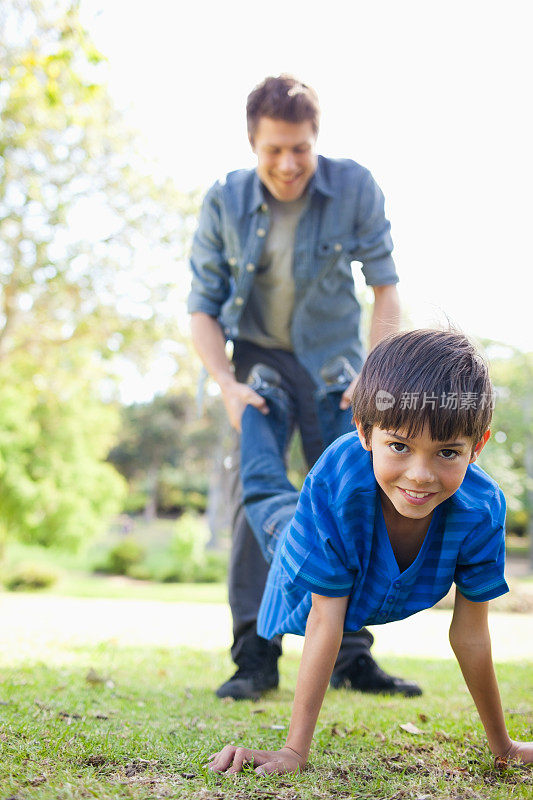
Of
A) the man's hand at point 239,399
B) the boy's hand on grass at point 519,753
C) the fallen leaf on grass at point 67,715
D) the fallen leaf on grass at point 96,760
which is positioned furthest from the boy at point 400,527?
the man's hand at point 239,399

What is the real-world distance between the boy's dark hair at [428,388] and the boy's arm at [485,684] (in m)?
0.60

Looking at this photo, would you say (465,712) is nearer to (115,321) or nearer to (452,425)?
(452,425)

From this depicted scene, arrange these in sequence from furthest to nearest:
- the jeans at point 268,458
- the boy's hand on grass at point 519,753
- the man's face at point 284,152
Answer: the man's face at point 284,152 < the jeans at point 268,458 < the boy's hand on grass at point 519,753

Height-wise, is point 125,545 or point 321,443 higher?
point 321,443

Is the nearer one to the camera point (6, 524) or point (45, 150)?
point (45, 150)

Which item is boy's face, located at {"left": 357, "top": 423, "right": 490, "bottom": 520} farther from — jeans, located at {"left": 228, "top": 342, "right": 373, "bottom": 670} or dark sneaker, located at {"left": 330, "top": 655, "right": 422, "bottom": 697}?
dark sneaker, located at {"left": 330, "top": 655, "right": 422, "bottom": 697}

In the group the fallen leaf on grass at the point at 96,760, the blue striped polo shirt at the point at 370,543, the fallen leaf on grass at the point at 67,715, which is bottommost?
the fallen leaf on grass at the point at 67,715

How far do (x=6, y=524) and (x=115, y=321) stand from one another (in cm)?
658

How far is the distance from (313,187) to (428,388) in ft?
6.37

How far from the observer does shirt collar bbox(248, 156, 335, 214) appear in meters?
3.51

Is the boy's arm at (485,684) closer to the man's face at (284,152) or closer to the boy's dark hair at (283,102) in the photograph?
the man's face at (284,152)

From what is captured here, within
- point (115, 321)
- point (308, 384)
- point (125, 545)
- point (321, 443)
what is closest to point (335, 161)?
point (308, 384)

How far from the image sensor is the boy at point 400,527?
73.0 inches

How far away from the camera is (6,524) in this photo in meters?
19.8
